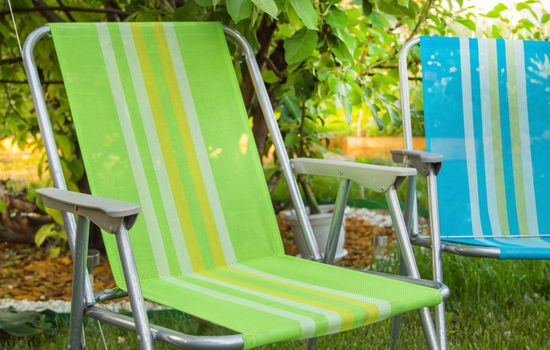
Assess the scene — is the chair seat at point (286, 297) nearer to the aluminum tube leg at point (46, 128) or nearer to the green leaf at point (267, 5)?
the aluminum tube leg at point (46, 128)

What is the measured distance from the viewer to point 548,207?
2824 millimetres

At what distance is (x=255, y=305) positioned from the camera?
187 centimetres

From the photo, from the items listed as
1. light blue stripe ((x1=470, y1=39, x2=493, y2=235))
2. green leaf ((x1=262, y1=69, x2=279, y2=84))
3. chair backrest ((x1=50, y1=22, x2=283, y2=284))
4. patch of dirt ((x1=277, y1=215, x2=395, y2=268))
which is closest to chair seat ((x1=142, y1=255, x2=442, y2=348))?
chair backrest ((x1=50, y1=22, x2=283, y2=284))

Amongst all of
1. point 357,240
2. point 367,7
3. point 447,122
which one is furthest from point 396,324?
point 357,240

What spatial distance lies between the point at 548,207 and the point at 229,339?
5.27 feet

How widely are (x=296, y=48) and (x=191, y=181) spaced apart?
56 cm

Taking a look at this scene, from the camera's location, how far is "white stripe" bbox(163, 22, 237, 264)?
2371mm

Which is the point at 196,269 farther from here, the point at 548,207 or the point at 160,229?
the point at 548,207

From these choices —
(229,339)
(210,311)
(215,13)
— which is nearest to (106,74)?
(215,13)

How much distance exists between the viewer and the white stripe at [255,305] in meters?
1.71

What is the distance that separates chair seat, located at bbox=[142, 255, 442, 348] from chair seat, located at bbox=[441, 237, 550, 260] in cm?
44

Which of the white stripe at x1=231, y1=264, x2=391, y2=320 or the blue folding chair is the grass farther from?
the white stripe at x1=231, y1=264, x2=391, y2=320

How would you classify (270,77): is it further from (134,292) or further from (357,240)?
(134,292)

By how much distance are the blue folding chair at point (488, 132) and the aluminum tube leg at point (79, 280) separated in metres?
1.18
